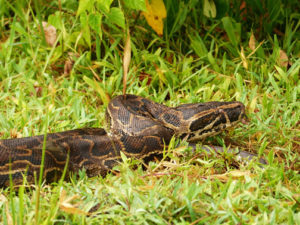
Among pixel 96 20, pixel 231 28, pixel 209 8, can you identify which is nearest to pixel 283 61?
pixel 231 28

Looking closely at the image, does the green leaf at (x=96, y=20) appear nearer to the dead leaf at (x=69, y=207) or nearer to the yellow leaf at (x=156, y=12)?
the yellow leaf at (x=156, y=12)

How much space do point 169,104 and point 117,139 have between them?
1.50m

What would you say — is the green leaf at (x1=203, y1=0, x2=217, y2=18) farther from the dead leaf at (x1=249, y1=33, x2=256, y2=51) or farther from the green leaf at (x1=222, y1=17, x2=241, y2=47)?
the dead leaf at (x1=249, y1=33, x2=256, y2=51)

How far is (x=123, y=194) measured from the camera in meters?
3.44

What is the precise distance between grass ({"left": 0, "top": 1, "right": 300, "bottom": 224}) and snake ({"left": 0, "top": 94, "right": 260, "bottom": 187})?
16 cm

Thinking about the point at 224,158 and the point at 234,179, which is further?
the point at 224,158

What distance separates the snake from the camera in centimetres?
409

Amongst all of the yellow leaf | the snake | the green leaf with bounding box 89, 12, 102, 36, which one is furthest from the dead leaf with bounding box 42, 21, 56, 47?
the snake

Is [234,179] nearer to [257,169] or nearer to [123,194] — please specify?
[257,169]

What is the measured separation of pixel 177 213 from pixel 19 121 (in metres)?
2.87

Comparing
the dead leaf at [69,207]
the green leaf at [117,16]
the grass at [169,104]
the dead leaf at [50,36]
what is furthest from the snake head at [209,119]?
the dead leaf at [50,36]

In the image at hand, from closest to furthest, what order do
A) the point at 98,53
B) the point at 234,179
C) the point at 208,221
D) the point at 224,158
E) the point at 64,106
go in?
the point at 208,221
the point at 234,179
the point at 224,158
the point at 64,106
the point at 98,53

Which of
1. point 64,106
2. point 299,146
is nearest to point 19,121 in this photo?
point 64,106

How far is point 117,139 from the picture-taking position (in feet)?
15.2
